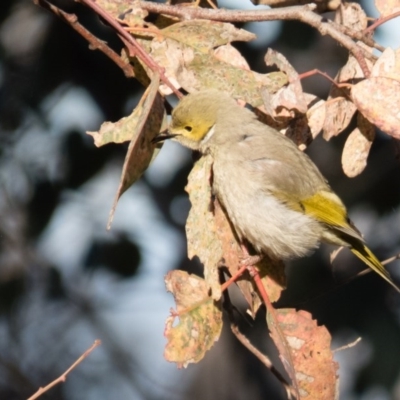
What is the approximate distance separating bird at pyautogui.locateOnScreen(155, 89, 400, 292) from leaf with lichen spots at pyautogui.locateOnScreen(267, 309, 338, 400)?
13.1 inches

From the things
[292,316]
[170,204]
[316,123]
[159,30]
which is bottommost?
[170,204]

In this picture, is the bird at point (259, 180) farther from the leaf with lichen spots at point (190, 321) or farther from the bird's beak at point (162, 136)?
the leaf with lichen spots at point (190, 321)

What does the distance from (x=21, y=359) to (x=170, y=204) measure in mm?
1863

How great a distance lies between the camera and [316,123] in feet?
8.13

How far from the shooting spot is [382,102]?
2305mm

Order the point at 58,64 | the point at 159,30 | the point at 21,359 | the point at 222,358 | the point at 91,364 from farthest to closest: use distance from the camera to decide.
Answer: the point at 91,364 → the point at 21,359 → the point at 222,358 → the point at 58,64 → the point at 159,30

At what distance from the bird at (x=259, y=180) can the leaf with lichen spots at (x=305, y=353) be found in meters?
0.33

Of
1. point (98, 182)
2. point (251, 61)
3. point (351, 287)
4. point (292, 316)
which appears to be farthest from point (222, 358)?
point (292, 316)

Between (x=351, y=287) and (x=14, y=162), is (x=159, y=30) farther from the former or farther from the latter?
(x=351, y=287)

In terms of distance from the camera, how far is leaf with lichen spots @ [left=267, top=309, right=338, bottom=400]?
89.1 inches

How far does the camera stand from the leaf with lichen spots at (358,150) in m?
2.49

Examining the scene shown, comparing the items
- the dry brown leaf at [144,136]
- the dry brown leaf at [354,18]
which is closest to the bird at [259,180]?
the dry brown leaf at [144,136]

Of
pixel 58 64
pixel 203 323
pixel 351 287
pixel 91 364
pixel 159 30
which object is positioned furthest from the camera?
pixel 91 364

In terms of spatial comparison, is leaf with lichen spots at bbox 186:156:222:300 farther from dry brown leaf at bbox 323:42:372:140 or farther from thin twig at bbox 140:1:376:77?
thin twig at bbox 140:1:376:77
